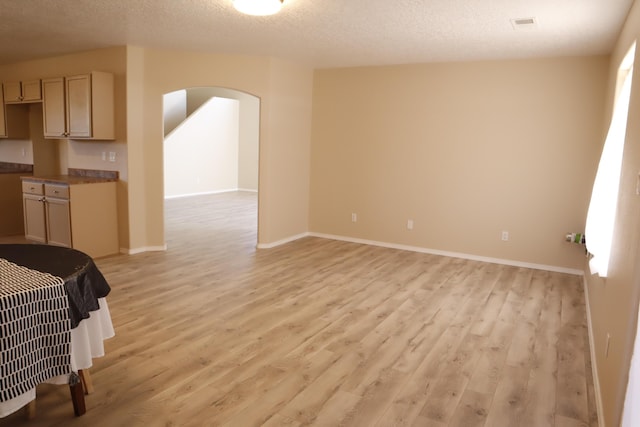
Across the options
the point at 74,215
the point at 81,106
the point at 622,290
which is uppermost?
the point at 81,106

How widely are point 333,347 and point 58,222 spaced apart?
376 cm

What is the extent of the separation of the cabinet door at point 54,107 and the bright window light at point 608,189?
568 cm

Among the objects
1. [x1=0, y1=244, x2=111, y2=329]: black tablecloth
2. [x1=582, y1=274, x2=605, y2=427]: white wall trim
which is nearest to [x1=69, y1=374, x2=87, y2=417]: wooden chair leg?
[x1=0, y1=244, x2=111, y2=329]: black tablecloth

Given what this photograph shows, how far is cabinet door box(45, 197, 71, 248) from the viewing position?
16.5 feet

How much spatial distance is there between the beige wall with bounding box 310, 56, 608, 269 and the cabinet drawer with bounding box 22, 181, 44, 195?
138 inches

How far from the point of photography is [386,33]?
4.30 metres

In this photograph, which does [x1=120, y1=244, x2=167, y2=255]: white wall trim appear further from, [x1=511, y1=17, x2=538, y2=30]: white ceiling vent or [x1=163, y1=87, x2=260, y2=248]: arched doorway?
[x1=511, y1=17, x2=538, y2=30]: white ceiling vent

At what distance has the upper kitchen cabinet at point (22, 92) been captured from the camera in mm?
5704

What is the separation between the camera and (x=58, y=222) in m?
5.12

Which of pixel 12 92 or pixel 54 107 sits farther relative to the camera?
pixel 12 92

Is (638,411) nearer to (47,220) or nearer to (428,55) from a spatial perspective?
(428,55)

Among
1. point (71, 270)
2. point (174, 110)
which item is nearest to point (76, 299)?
point (71, 270)

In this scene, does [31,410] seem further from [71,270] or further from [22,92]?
[22,92]

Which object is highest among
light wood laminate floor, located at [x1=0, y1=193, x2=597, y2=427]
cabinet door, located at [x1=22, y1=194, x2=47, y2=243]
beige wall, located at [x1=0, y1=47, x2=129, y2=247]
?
beige wall, located at [x1=0, y1=47, x2=129, y2=247]
